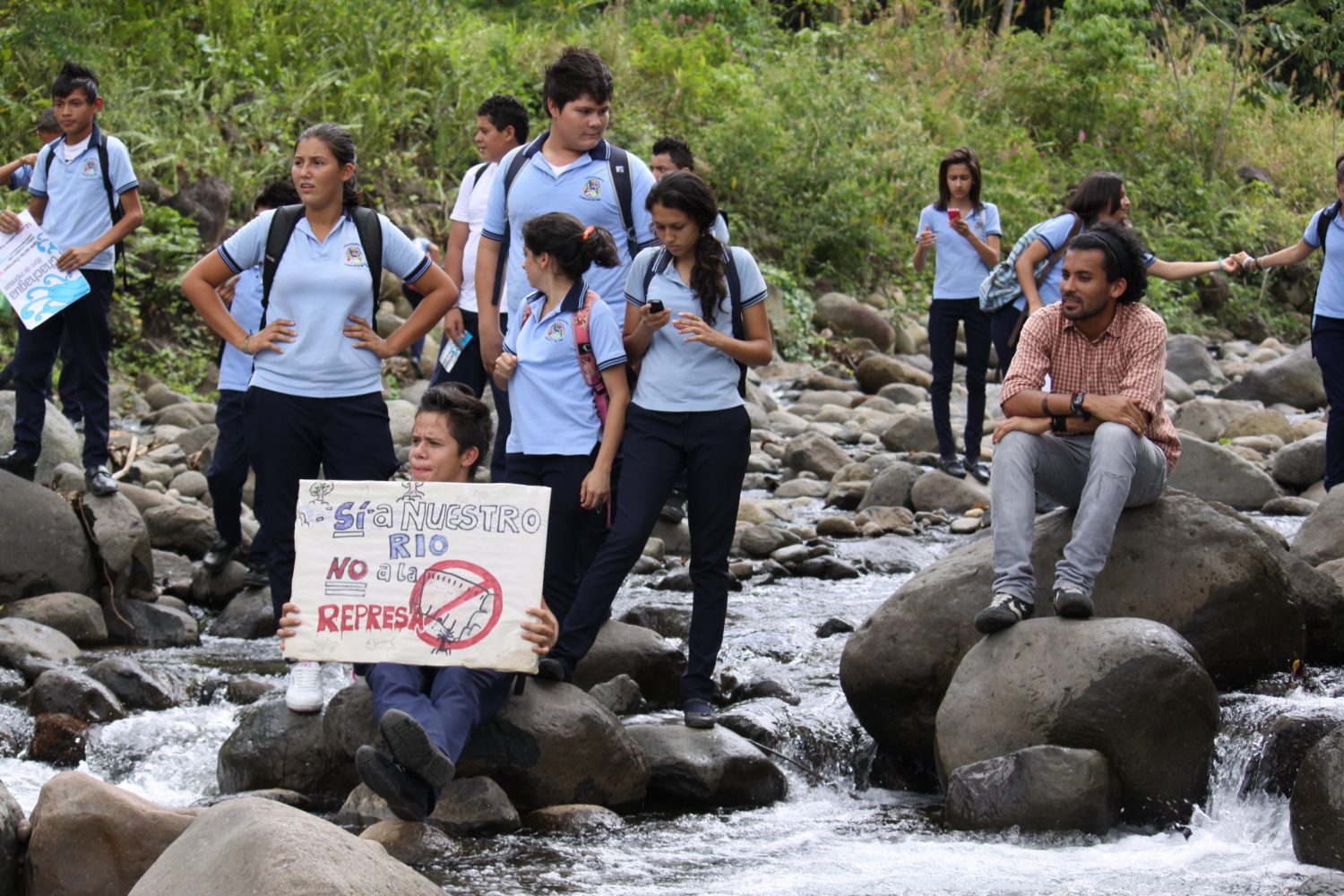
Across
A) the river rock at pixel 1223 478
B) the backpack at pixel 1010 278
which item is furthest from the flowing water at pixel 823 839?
the river rock at pixel 1223 478

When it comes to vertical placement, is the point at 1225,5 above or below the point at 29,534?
above

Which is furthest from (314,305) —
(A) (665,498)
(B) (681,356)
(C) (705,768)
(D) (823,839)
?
(D) (823,839)

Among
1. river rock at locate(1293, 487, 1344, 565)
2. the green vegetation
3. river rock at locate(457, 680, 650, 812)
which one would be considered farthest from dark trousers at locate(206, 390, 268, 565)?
river rock at locate(1293, 487, 1344, 565)

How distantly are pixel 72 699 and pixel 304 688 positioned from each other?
1234 millimetres

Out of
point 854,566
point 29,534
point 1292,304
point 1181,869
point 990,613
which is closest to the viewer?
point 1181,869

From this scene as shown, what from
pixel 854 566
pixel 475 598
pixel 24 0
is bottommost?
pixel 854 566

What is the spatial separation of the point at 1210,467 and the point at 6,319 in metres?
9.40

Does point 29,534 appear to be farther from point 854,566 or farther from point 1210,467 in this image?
point 1210,467

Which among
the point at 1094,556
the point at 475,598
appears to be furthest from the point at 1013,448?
the point at 475,598

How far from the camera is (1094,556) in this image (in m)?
5.81

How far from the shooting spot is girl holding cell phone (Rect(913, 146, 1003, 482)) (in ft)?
35.2

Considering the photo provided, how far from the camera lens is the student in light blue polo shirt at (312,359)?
234 inches

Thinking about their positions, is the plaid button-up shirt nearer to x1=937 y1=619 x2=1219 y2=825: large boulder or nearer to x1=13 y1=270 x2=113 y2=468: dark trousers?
x1=937 y1=619 x2=1219 y2=825: large boulder

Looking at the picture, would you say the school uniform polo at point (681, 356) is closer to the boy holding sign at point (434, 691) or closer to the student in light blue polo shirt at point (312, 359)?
the boy holding sign at point (434, 691)
